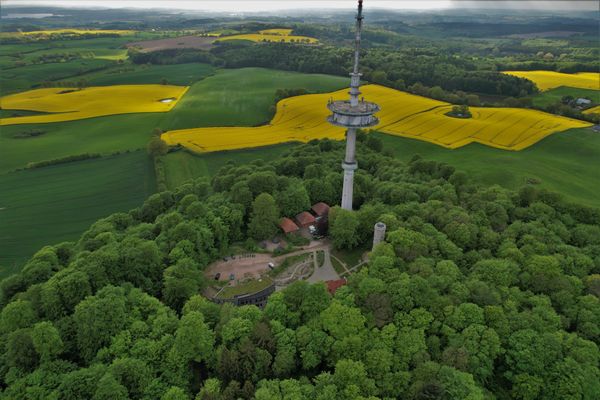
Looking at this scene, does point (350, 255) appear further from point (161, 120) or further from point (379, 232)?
point (161, 120)

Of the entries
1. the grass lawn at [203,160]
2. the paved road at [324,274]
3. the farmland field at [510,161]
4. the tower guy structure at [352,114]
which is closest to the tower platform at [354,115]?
the tower guy structure at [352,114]

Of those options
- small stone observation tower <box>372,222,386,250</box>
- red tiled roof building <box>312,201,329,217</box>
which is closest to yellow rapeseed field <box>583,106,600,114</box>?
red tiled roof building <box>312,201,329,217</box>

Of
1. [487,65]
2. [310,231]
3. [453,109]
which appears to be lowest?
[310,231]

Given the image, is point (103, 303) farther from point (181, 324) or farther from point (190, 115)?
point (190, 115)

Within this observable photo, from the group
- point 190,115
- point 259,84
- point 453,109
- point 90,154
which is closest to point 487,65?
point 453,109

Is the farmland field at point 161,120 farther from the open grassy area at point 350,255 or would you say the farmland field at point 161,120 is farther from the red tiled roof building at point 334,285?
the red tiled roof building at point 334,285

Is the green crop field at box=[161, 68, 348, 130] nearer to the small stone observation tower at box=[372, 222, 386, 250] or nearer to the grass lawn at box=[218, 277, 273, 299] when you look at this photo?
the grass lawn at box=[218, 277, 273, 299]

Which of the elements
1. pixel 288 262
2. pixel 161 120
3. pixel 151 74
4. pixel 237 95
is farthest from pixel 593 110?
pixel 151 74
